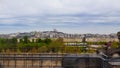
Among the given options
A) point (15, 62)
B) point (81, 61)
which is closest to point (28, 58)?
point (15, 62)

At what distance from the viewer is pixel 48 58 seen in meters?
9.45

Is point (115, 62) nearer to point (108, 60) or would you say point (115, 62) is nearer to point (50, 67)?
point (108, 60)

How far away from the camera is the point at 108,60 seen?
25.3 feet

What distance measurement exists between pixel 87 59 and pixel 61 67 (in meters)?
1.10

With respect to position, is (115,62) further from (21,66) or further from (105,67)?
(21,66)

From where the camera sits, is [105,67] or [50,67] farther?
[50,67]

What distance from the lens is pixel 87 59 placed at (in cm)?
888

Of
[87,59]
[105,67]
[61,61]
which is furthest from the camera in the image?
[61,61]

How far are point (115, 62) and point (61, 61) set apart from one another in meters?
2.18

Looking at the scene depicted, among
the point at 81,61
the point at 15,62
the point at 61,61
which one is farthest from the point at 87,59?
the point at 15,62

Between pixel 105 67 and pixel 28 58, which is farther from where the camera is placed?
pixel 28 58

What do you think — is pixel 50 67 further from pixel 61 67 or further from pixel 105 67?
pixel 105 67

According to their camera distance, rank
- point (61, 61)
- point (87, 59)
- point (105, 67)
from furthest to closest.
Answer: point (61, 61) < point (87, 59) < point (105, 67)

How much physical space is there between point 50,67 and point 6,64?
1.43 m
